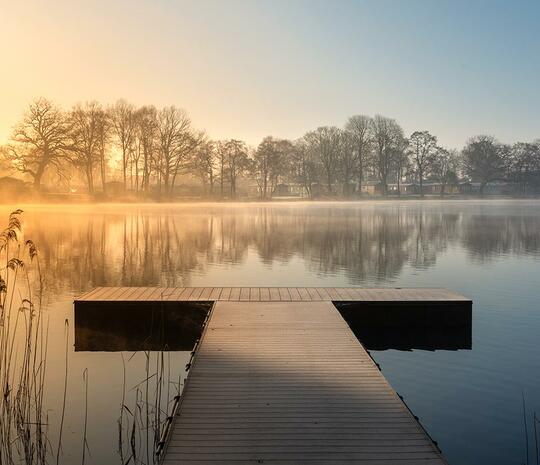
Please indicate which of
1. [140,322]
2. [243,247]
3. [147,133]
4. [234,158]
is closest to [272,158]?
[234,158]

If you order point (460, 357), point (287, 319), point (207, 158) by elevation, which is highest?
point (207, 158)

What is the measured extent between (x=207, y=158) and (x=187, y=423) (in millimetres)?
73152

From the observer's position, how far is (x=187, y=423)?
5.29m

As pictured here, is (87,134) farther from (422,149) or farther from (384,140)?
(422,149)

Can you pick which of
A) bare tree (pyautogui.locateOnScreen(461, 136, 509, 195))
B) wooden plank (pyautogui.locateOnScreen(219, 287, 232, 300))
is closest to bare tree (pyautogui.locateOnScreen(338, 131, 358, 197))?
bare tree (pyautogui.locateOnScreen(461, 136, 509, 195))

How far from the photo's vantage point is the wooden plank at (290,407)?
4.73 metres

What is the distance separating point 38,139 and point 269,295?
180 ft

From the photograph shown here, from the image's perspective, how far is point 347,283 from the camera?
53.3 feet

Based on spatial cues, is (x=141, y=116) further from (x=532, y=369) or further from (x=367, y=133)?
(x=532, y=369)

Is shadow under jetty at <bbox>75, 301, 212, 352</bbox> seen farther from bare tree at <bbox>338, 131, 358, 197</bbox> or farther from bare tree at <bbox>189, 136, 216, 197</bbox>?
bare tree at <bbox>338, 131, 358, 197</bbox>

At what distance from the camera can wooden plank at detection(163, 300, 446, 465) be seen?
4.73 metres

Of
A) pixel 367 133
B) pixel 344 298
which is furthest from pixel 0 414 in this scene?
pixel 367 133

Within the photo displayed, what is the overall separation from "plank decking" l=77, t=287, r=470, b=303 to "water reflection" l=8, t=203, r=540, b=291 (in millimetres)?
4145

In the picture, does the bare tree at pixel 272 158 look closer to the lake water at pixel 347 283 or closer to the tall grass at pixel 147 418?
the lake water at pixel 347 283
